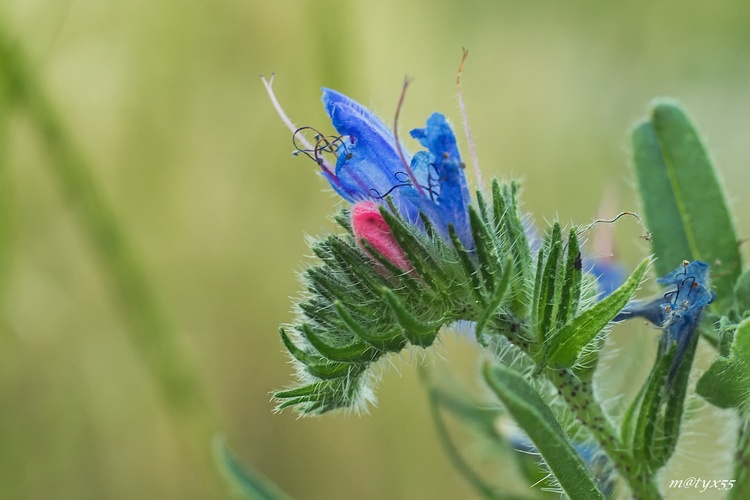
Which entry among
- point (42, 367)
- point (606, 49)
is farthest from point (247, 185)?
point (606, 49)

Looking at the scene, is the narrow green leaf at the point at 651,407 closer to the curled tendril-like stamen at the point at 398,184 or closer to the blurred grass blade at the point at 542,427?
the blurred grass blade at the point at 542,427

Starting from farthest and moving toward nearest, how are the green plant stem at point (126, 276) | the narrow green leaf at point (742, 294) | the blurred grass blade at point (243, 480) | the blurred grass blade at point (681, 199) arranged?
the green plant stem at point (126, 276), the blurred grass blade at point (243, 480), the blurred grass blade at point (681, 199), the narrow green leaf at point (742, 294)

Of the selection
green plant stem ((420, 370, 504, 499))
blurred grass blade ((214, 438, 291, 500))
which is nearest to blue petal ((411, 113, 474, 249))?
green plant stem ((420, 370, 504, 499))

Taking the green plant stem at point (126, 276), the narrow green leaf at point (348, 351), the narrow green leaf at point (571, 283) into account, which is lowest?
the narrow green leaf at point (571, 283)

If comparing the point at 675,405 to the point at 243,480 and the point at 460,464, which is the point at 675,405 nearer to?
the point at 460,464


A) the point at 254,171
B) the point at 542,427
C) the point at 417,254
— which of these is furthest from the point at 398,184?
the point at 254,171

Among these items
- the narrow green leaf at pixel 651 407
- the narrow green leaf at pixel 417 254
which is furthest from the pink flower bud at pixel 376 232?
the narrow green leaf at pixel 651 407
